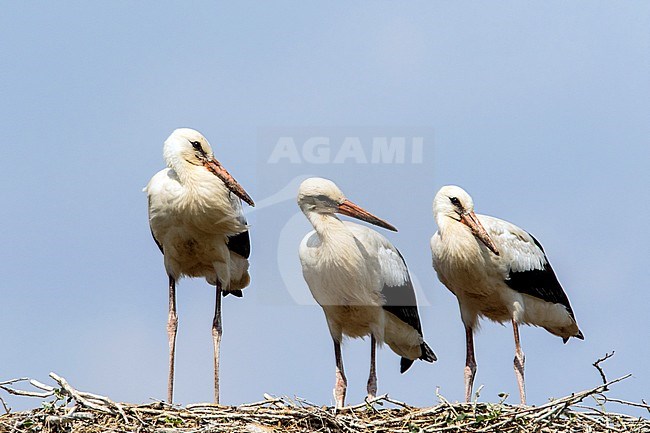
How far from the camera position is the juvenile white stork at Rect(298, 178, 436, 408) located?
930 cm

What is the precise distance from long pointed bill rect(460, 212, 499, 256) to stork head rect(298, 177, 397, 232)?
59 cm

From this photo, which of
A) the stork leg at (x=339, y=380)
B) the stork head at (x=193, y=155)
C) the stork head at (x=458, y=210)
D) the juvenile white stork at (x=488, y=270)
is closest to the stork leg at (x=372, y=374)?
the stork leg at (x=339, y=380)

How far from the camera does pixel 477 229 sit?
31.9 ft

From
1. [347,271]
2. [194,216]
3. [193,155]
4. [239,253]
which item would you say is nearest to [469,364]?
[347,271]

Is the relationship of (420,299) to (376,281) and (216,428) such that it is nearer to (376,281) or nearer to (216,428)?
(376,281)

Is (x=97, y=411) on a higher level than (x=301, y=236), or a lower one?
lower

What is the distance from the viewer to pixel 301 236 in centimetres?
1045

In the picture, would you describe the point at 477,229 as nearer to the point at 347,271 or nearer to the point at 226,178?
the point at 347,271

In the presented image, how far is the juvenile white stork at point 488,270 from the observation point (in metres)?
9.72

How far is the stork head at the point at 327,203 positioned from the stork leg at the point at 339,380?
83cm

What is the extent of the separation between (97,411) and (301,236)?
9.41 ft

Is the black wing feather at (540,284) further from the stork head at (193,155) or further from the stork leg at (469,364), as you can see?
the stork head at (193,155)

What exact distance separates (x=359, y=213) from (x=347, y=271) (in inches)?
16.5

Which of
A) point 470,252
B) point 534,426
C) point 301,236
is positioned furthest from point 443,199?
point 534,426
